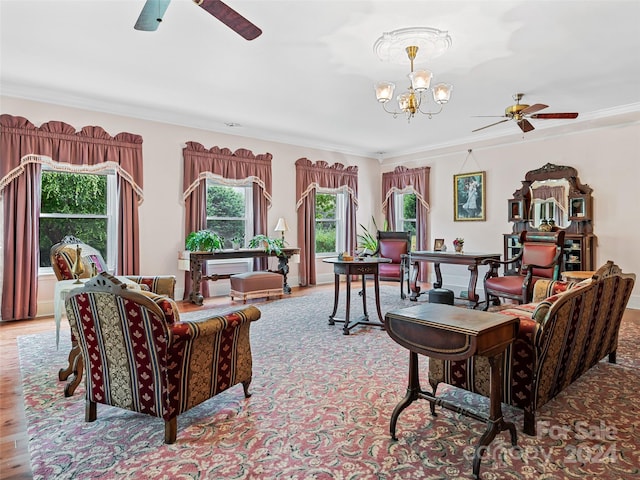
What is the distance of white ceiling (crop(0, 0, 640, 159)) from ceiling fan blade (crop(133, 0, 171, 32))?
2.45 ft

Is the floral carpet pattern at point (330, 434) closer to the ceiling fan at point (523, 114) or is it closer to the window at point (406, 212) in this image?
the ceiling fan at point (523, 114)

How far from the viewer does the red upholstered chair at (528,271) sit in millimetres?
4684

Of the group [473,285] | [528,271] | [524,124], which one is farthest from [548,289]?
[524,124]

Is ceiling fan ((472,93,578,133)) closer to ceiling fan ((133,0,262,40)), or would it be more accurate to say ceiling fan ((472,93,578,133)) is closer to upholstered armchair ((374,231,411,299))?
upholstered armchair ((374,231,411,299))

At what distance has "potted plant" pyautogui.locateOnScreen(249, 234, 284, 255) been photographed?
6301 mm

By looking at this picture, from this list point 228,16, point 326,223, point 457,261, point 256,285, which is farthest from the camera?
point 326,223

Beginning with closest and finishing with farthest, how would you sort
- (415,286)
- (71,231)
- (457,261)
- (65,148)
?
(65,148) < (71,231) < (457,261) < (415,286)

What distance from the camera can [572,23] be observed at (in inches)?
124

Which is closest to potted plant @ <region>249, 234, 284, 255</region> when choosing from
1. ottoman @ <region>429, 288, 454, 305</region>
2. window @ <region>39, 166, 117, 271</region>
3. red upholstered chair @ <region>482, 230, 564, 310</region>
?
window @ <region>39, 166, 117, 271</region>

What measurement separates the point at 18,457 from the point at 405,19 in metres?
3.65

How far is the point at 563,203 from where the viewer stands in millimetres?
5879

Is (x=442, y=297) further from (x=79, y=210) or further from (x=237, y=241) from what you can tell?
(x=79, y=210)

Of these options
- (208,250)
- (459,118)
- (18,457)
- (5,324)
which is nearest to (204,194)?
(208,250)

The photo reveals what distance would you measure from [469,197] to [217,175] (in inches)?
171
